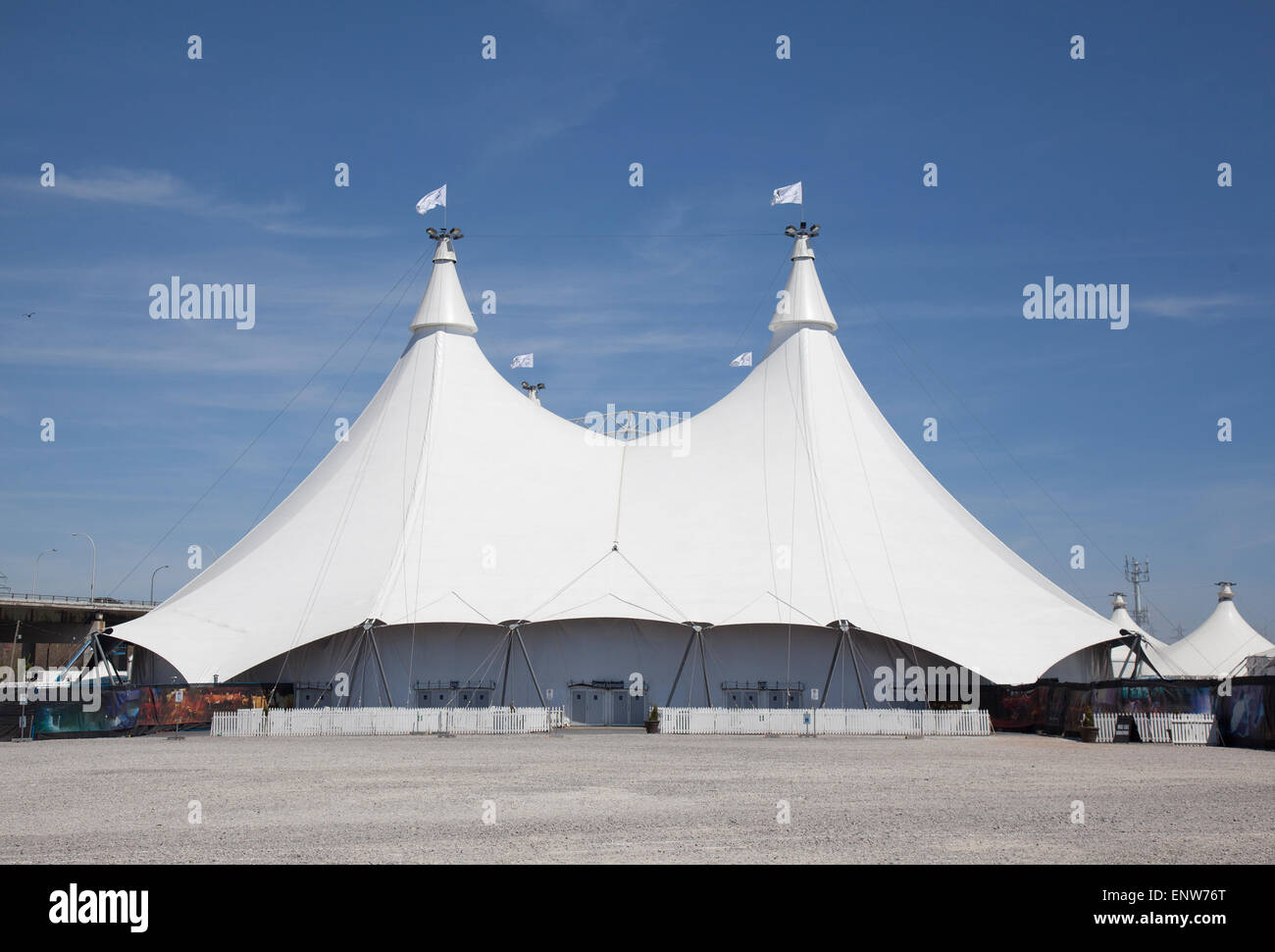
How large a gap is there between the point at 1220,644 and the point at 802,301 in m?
29.4

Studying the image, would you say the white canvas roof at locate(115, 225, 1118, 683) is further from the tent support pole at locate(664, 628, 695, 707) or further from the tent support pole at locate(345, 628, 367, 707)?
the tent support pole at locate(345, 628, 367, 707)

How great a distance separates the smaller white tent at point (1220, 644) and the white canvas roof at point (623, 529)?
23775 millimetres

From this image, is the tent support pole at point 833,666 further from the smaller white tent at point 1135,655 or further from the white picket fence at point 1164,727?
the smaller white tent at point 1135,655

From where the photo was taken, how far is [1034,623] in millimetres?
31438

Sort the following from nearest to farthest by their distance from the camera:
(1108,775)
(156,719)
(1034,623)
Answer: (1108,775)
(156,719)
(1034,623)

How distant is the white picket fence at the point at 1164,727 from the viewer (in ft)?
85.4

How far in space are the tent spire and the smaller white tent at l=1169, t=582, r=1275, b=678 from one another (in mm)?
34828

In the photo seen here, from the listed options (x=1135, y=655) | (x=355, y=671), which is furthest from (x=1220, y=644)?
(x=355, y=671)

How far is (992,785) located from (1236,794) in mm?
2823

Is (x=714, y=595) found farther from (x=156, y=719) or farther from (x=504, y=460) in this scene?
(x=156, y=719)

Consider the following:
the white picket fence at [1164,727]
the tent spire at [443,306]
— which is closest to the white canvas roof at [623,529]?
the tent spire at [443,306]

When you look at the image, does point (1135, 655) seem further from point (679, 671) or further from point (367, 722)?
point (367, 722)
